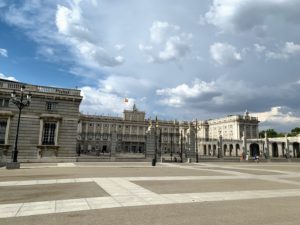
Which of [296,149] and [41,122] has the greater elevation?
[41,122]

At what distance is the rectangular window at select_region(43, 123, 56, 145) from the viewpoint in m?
35.4

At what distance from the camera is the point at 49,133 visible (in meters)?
35.8

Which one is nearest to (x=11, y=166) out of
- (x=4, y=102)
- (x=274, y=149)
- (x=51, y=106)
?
(x=4, y=102)

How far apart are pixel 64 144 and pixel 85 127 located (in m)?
82.7

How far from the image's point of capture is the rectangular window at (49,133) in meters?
35.4

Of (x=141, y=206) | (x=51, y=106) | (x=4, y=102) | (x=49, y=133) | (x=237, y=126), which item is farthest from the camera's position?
(x=237, y=126)

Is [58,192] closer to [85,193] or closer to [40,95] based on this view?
[85,193]

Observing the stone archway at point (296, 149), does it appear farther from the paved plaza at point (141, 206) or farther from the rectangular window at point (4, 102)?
the rectangular window at point (4, 102)

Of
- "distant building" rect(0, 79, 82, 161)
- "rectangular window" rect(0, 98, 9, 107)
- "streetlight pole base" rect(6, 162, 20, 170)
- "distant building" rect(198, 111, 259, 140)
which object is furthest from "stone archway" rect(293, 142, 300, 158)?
"streetlight pole base" rect(6, 162, 20, 170)

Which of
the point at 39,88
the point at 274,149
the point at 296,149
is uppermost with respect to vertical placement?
the point at 39,88

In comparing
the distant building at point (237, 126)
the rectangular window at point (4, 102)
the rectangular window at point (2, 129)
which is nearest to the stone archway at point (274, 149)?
the distant building at point (237, 126)

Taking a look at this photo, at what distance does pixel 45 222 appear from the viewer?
7.04 metres

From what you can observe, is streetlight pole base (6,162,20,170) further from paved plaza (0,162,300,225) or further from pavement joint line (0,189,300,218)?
pavement joint line (0,189,300,218)

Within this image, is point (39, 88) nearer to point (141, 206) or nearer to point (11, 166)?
point (11, 166)
